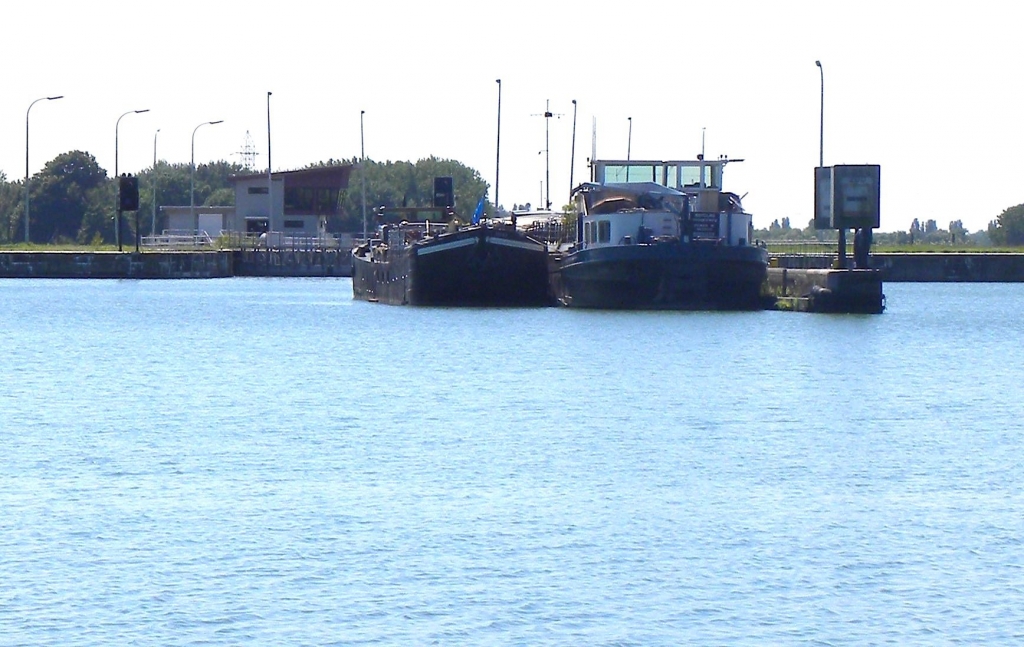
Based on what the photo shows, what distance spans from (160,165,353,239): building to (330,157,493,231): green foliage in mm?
27829

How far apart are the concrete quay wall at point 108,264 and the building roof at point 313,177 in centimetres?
1608

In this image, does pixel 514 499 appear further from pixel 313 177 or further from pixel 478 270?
pixel 313 177

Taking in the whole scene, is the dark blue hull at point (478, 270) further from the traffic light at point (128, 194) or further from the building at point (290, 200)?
the building at point (290, 200)

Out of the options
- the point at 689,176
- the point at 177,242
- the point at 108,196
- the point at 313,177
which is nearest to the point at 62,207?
the point at 108,196

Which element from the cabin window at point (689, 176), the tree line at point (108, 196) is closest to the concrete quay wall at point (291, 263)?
the tree line at point (108, 196)

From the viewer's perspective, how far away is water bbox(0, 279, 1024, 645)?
1386 cm

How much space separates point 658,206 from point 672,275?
9.15 feet

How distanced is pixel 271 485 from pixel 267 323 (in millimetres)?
35483

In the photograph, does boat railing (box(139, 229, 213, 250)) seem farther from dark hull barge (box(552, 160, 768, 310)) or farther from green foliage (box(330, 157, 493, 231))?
dark hull barge (box(552, 160, 768, 310))

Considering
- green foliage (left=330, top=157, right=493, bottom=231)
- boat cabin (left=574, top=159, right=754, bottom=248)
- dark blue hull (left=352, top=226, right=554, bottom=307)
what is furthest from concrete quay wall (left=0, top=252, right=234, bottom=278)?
green foliage (left=330, top=157, right=493, bottom=231)

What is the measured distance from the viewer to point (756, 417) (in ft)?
88.1

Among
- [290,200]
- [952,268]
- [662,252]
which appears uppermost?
[290,200]

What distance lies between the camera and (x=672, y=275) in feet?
156

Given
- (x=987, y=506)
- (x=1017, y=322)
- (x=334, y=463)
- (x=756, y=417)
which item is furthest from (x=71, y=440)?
A: (x=1017, y=322)
